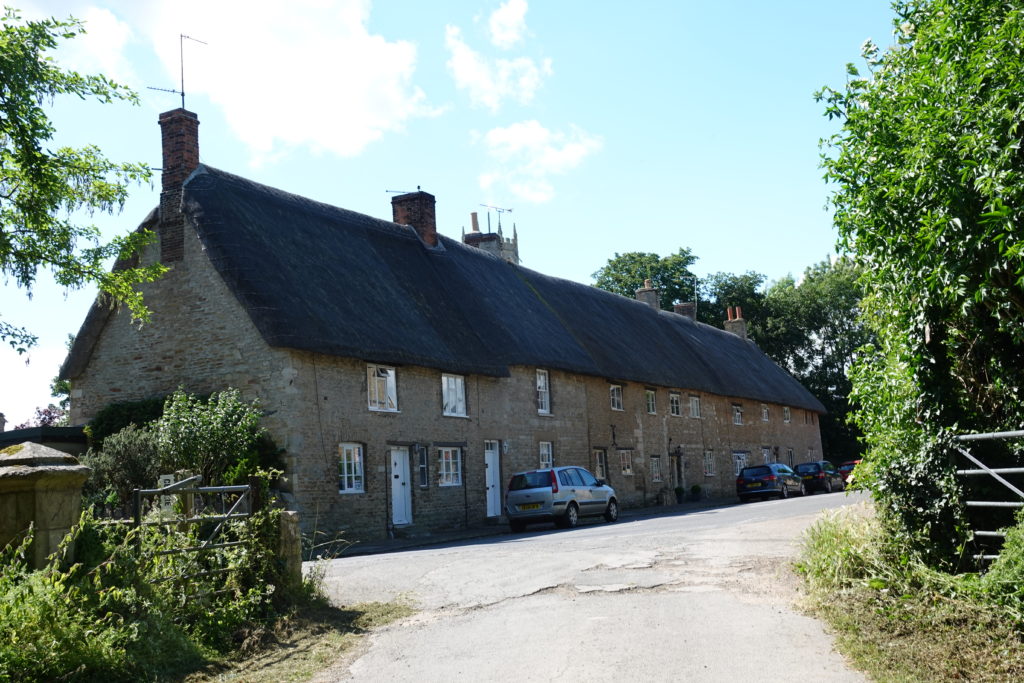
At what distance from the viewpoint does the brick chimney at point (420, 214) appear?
1247 inches

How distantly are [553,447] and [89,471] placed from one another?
23095 mm

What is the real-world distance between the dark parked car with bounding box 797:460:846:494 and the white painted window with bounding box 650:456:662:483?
718cm

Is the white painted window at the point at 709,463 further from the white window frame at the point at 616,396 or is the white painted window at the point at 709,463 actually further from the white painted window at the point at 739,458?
the white window frame at the point at 616,396

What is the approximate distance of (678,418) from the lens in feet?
129

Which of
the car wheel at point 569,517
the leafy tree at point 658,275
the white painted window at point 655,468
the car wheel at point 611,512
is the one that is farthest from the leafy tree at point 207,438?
the leafy tree at point 658,275

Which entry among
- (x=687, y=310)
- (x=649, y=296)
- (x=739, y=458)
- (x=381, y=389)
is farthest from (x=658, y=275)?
(x=381, y=389)

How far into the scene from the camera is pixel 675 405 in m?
39.6

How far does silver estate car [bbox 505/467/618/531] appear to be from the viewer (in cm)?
2338

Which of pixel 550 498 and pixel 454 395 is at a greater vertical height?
pixel 454 395

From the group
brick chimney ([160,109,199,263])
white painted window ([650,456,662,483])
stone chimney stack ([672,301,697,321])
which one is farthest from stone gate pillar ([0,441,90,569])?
stone chimney stack ([672,301,697,321])

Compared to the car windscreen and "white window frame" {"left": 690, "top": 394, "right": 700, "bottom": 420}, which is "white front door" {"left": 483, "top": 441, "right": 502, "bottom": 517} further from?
"white window frame" {"left": 690, "top": 394, "right": 700, "bottom": 420}

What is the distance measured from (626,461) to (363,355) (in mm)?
15064

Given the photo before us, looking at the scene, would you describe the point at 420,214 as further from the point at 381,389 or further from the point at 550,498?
the point at 550,498

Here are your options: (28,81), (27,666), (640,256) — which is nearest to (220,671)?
(27,666)
